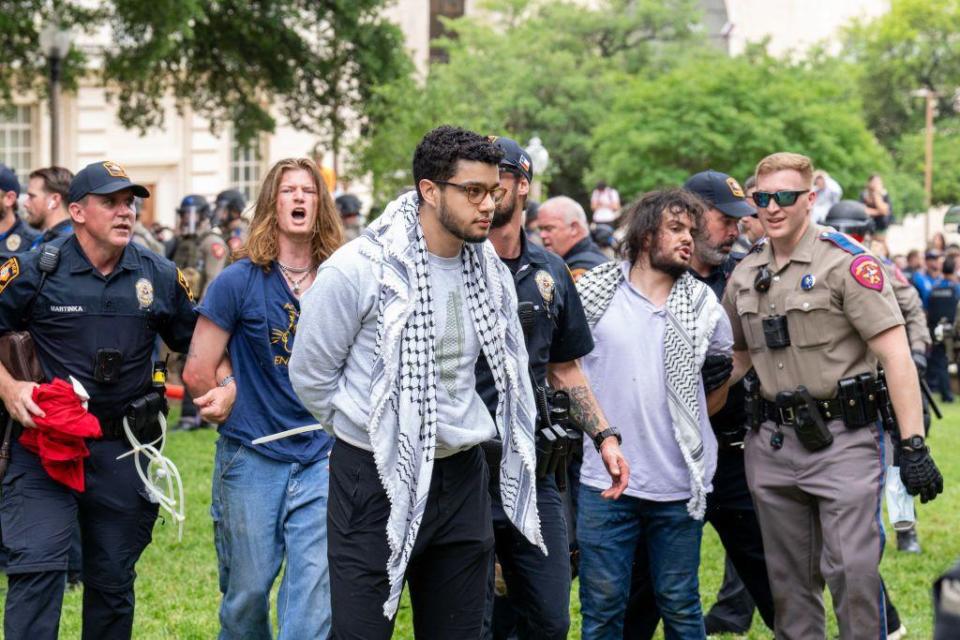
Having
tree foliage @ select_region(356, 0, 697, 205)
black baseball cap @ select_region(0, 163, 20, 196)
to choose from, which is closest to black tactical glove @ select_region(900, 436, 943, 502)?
black baseball cap @ select_region(0, 163, 20, 196)

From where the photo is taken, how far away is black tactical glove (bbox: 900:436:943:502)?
583 cm

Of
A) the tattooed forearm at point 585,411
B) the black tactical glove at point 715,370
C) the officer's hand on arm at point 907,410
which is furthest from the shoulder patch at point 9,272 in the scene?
the officer's hand on arm at point 907,410

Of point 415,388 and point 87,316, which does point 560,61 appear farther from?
point 415,388

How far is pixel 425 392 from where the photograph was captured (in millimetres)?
4664

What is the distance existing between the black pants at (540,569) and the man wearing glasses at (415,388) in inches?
29.7

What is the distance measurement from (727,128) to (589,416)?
3570cm

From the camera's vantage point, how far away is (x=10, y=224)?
28.7 feet

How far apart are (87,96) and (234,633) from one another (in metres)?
28.3

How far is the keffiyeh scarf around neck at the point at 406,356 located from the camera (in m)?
4.60

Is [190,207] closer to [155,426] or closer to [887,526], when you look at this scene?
[887,526]

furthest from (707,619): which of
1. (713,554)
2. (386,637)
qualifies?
(386,637)

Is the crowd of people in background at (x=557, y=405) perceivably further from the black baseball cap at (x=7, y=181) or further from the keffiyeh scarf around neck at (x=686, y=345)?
the black baseball cap at (x=7, y=181)

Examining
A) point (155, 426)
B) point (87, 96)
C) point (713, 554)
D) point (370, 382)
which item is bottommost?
point (713, 554)

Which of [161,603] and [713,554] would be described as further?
[713,554]
